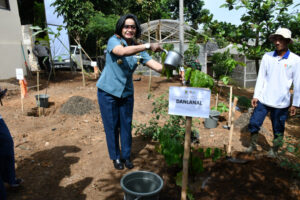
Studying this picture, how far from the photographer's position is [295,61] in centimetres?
261

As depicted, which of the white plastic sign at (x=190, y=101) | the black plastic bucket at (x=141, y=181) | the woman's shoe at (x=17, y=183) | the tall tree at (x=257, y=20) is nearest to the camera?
the white plastic sign at (x=190, y=101)

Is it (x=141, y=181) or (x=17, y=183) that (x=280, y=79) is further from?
(x=17, y=183)

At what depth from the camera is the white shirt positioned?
2.64 m

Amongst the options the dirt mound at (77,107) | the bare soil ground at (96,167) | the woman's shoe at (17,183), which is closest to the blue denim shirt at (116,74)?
the bare soil ground at (96,167)

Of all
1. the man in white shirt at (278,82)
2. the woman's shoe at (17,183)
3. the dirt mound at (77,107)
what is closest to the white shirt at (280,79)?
the man in white shirt at (278,82)

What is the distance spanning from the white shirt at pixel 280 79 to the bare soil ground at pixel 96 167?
75 centimetres

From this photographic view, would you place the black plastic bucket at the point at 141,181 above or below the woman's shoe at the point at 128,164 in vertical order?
above

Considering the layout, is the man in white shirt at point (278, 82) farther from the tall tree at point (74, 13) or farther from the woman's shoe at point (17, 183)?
the tall tree at point (74, 13)

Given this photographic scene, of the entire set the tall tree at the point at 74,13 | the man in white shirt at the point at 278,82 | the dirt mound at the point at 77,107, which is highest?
the tall tree at the point at 74,13

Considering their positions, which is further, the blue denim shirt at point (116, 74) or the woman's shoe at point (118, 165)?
the woman's shoe at point (118, 165)

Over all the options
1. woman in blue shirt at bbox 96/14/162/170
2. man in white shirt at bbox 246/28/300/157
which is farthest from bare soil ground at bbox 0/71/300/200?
man in white shirt at bbox 246/28/300/157

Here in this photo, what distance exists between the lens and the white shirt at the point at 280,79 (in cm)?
264

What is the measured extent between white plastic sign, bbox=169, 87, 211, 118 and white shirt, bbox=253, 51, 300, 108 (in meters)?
1.54

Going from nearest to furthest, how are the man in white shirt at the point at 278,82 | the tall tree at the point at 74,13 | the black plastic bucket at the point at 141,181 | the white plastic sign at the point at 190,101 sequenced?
the white plastic sign at the point at 190,101 → the black plastic bucket at the point at 141,181 → the man in white shirt at the point at 278,82 → the tall tree at the point at 74,13
